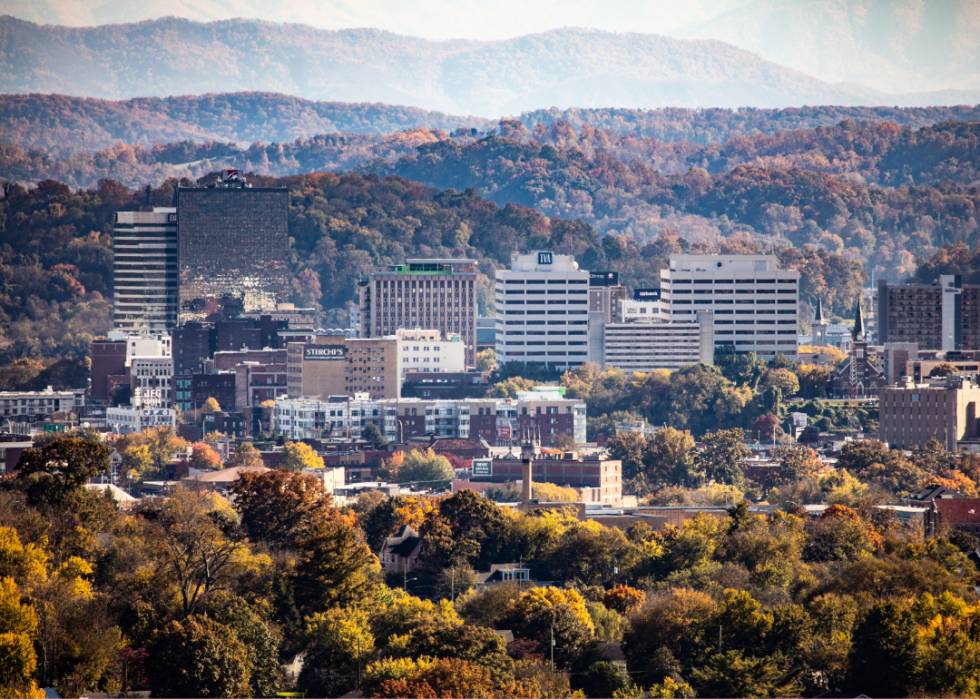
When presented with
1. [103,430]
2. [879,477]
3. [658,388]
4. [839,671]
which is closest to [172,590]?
[839,671]

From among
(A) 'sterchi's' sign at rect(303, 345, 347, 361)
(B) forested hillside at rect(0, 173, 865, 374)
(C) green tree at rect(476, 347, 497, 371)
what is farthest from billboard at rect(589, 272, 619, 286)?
(A) 'sterchi's' sign at rect(303, 345, 347, 361)

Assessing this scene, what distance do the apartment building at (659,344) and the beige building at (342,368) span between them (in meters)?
20.1

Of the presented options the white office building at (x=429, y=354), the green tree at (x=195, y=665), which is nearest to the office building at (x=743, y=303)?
the white office building at (x=429, y=354)

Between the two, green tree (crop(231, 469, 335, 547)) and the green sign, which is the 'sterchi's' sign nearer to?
the green sign

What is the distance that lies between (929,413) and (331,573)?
6148cm

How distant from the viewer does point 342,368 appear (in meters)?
131

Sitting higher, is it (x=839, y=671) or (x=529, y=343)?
(x=529, y=343)

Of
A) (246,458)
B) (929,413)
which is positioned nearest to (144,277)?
(246,458)

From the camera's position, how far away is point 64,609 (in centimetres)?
4947

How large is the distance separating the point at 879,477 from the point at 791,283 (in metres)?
55.3

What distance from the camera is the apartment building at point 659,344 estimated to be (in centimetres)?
14400

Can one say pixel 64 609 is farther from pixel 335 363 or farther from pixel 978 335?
pixel 978 335

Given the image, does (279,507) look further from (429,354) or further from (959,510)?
(429,354)

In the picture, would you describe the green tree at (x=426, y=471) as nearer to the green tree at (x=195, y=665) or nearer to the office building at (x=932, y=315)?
the green tree at (x=195, y=665)
